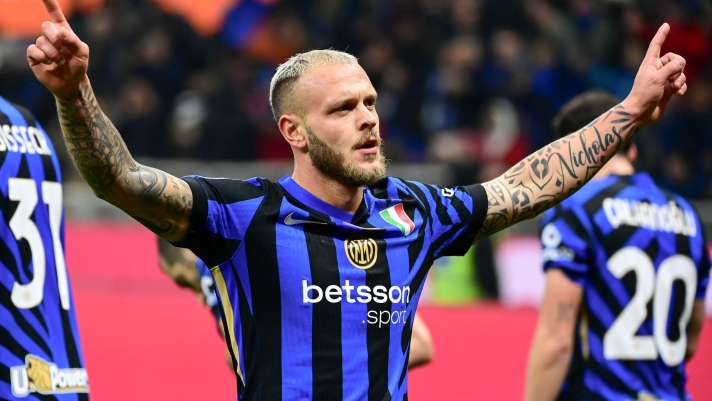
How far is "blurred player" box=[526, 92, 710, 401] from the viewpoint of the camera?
4.46 meters

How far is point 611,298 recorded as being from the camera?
14.7ft

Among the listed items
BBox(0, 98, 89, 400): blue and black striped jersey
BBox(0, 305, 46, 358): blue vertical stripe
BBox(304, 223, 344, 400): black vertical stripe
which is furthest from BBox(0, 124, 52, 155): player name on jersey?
BBox(304, 223, 344, 400): black vertical stripe

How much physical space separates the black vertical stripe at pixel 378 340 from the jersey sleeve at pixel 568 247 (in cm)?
142

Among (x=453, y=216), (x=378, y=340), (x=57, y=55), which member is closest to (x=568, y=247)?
(x=453, y=216)

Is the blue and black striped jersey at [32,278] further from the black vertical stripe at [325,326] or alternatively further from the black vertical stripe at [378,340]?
the black vertical stripe at [378,340]

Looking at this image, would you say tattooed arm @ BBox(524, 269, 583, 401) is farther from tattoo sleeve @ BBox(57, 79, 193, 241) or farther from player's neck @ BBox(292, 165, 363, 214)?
tattoo sleeve @ BBox(57, 79, 193, 241)

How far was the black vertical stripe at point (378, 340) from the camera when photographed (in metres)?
3.14

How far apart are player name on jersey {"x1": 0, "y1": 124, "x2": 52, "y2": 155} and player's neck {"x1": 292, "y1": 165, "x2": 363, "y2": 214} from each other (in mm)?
1163

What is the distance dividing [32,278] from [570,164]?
6.49ft

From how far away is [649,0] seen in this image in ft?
33.1

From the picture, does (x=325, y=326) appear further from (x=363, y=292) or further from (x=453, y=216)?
(x=453, y=216)

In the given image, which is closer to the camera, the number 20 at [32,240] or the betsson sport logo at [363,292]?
the betsson sport logo at [363,292]

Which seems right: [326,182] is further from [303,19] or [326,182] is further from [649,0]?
[303,19]

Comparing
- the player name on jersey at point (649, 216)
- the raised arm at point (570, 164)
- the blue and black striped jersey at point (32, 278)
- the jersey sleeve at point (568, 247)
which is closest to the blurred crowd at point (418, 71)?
the player name on jersey at point (649, 216)
